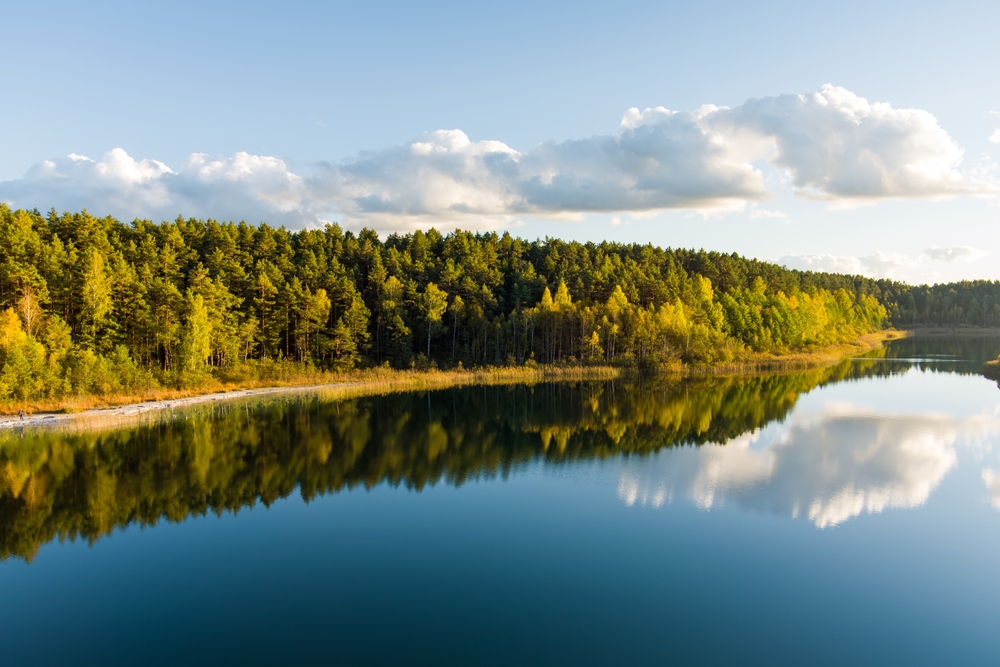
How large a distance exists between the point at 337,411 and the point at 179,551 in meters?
24.4

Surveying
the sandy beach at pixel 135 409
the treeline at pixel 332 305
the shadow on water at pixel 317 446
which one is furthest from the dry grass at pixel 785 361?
the sandy beach at pixel 135 409

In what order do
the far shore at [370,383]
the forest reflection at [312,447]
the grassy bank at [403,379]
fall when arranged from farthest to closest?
the grassy bank at [403,379] < the far shore at [370,383] < the forest reflection at [312,447]

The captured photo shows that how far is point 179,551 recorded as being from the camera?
18031 millimetres

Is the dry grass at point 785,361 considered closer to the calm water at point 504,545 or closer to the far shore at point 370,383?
the far shore at point 370,383

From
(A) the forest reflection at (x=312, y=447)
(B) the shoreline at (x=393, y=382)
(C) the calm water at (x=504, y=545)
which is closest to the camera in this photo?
(C) the calm water at (x=504, y=545)

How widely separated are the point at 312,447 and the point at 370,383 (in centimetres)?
2455

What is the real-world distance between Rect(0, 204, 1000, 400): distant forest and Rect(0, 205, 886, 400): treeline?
16 centimetres

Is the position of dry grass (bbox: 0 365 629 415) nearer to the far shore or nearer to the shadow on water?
the far shore

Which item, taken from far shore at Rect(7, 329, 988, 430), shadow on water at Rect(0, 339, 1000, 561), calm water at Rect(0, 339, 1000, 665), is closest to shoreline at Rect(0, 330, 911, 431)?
far shore at Rect(7, 329, 988, 430)

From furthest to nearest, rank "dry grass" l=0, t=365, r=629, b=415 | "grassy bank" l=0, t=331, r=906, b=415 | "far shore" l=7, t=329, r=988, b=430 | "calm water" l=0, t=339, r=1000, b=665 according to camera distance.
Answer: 1. "dry grass" l=0, t=365, r=629, b=415
2. "grassy bank" l=0, t=331, r=906, b=415
3. "far shore" l=7, t=329, r=988, b=430
4. "calm water" l=0, t=339, r=1000, b=665

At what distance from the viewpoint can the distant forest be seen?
4438 cm

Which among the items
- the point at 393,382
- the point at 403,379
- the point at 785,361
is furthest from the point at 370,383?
the point at 785,361

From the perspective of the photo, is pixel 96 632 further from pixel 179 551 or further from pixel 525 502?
pixel 525 502

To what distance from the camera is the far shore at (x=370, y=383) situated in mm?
34844
